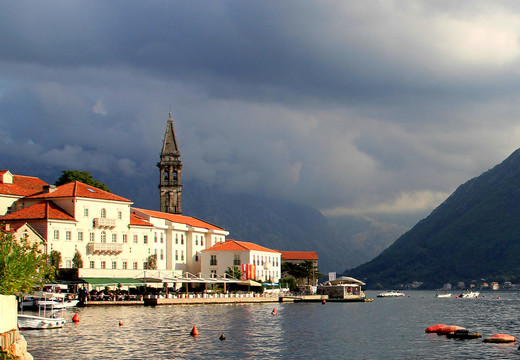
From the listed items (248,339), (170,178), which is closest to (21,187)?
(170,178)

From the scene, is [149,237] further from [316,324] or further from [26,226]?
[316,324]

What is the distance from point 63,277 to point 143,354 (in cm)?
5855

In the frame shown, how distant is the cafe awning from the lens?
103 m

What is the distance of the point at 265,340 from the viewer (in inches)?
2277

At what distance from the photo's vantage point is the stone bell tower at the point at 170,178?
175m

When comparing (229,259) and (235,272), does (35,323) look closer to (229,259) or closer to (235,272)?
(235,272)

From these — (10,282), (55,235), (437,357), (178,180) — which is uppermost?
(178,180)

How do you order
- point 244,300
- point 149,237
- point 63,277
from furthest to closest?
point 149,237
point 244,300
point 63,277

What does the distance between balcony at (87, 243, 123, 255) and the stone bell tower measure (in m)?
58.0

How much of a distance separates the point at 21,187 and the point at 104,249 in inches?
810

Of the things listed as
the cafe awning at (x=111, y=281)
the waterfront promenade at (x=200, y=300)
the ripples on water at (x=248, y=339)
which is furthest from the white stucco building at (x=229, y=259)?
the ripples on water at (x=248, y=339)

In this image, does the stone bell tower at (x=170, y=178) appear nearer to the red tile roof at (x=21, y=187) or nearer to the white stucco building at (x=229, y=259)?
the white stucco building at (x=229, y=259)

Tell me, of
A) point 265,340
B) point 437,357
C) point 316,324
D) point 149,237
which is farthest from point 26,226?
point 437,357

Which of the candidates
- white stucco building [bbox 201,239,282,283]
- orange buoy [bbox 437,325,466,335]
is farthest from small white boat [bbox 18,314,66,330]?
white stucco building [bbox 201,239,282,283]
